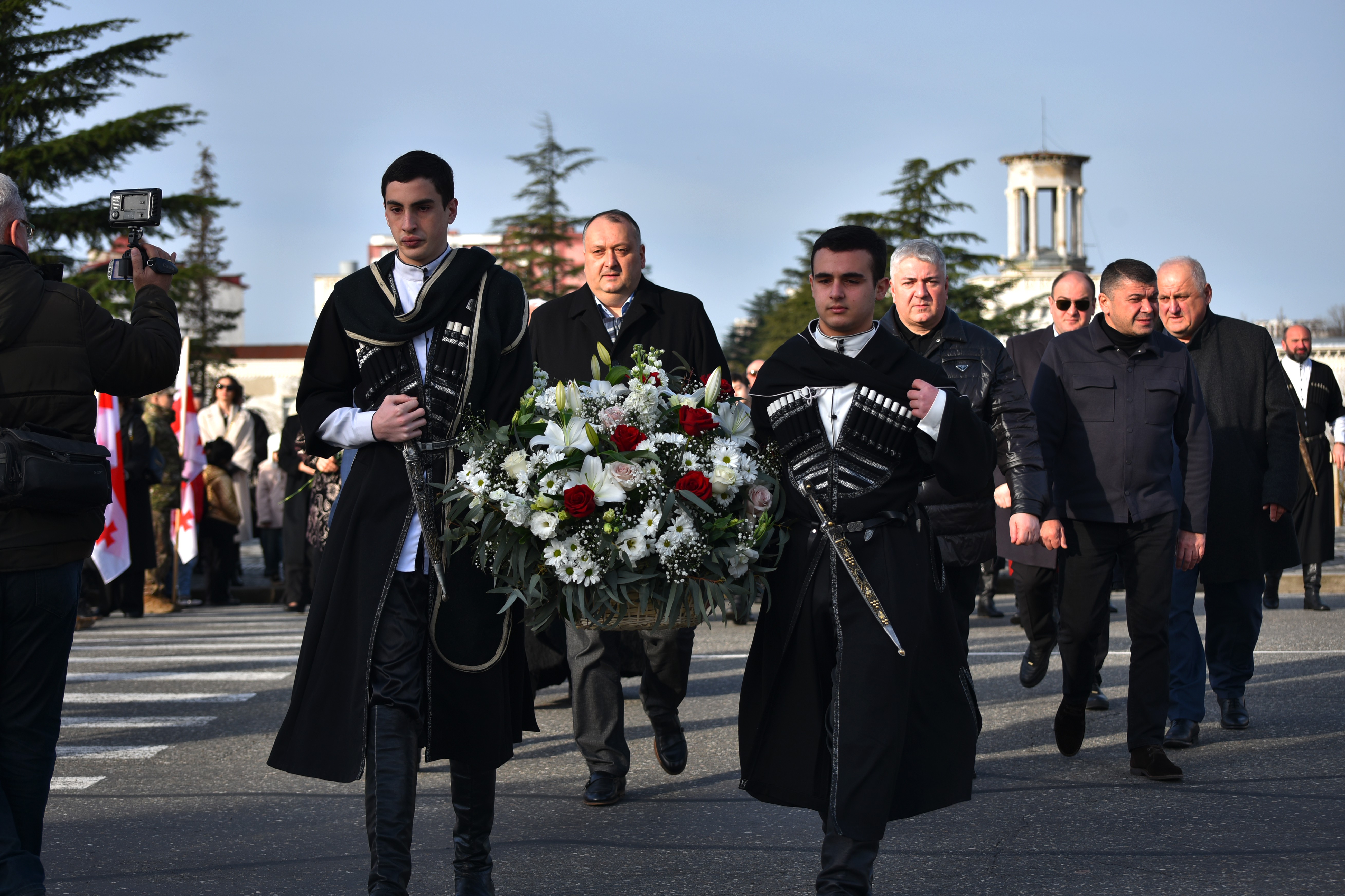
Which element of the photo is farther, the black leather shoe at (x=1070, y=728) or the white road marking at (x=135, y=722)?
the white road marking at (x=135, y=722)

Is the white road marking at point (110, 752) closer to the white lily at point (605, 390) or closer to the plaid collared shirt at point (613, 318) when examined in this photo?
the plaid collared shirt at point (613, 318)

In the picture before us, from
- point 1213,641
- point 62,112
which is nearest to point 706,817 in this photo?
point 1213,641

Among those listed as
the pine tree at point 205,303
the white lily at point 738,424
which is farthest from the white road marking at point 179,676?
the pine tree at point 205,303

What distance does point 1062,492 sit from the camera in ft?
22.3

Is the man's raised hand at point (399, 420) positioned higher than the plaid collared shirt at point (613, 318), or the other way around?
the plaid collared shirt at point (613, 318)

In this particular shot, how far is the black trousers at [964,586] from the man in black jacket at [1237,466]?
1596 millimetres

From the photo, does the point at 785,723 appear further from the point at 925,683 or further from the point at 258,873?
the point at 258,873

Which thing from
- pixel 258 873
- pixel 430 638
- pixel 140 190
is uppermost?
pixel 140 190

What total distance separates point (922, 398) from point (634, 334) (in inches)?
104

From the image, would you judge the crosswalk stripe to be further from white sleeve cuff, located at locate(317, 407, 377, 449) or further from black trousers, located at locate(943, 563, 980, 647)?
white sleeve cuff, located at locate(317, 407, 377, 449)

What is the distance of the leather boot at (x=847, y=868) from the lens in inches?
168

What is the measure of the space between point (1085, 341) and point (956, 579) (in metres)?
1.35

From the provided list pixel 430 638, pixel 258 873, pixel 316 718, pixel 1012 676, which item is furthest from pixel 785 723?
pixel 1012 676

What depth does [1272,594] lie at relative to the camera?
13.0m
